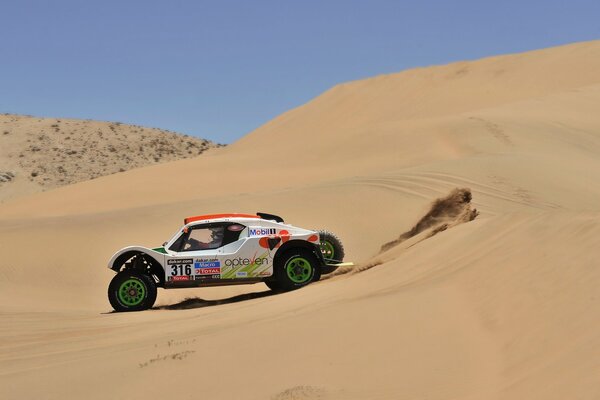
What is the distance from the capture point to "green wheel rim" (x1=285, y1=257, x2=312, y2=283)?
12508mm

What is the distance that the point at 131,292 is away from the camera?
12695mm

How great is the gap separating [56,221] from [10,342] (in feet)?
39.3

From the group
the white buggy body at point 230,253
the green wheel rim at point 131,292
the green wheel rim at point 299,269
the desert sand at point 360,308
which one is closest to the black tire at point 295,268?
the green wheel rim at point 299,269

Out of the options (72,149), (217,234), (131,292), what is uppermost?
(72,149)

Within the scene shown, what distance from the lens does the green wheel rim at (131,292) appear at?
41.6ft

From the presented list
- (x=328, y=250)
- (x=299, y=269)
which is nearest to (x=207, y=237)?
(x=299, y=269)

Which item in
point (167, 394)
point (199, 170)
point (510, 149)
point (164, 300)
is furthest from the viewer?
point (199, 170)

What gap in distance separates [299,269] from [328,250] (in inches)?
54.3

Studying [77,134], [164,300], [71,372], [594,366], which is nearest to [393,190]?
[164,300]

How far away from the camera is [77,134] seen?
2751 inches

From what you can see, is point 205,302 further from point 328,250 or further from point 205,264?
point 328,250

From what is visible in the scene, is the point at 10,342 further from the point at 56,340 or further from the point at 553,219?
the point at 553,219

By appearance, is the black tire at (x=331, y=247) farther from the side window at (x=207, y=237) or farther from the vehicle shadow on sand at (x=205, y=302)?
the side window at (x=207, y=237)

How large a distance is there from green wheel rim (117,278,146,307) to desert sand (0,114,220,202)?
4799cm
